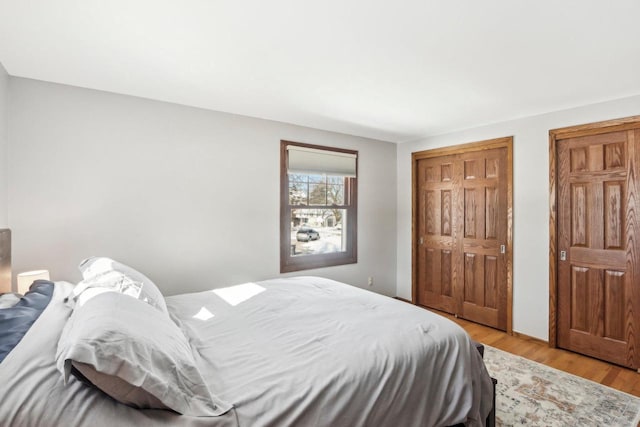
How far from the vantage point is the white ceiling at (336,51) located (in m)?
1.67

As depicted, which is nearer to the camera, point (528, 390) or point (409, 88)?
point (528, 390)

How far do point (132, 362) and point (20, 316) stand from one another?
776mm

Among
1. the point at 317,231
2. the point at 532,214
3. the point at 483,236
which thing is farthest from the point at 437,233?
Result: the point at 317,231

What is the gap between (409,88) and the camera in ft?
9.02

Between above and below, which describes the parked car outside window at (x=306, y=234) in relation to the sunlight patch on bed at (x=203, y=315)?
above

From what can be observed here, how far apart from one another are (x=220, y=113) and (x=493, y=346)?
3731 millimetres

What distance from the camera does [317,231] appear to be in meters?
4.35

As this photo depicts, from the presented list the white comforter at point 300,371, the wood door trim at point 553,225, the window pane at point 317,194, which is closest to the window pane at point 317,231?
the window pane at point 317,194

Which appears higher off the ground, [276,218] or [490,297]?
[276,218]

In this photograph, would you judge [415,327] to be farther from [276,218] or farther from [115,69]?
[115,69]

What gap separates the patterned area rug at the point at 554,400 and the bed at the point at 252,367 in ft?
2.28

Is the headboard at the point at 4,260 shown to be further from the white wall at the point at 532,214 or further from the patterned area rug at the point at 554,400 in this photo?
the white wall at the point at 532,214

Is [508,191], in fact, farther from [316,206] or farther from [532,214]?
[316,206]

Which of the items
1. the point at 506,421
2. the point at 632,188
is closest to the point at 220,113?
the point at 506,421
